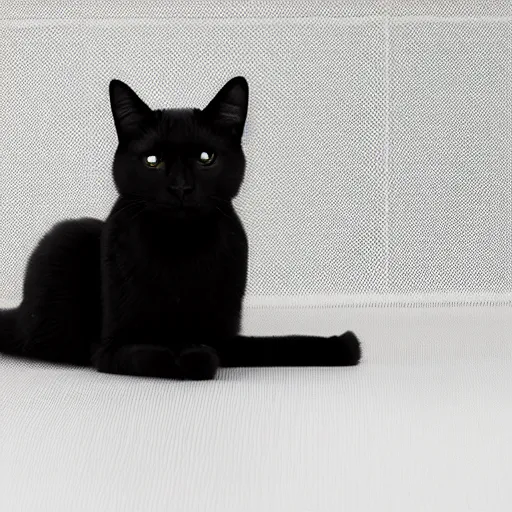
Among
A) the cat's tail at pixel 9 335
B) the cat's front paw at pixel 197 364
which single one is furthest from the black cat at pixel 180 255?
the cat's tail at pixel 9 335

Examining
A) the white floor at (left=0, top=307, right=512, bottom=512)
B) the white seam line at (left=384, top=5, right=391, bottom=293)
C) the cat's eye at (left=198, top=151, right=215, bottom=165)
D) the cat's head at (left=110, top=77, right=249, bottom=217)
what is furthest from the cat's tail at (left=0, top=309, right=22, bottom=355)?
the white seam line at (left=384, top=5, right=391, bottom=293)

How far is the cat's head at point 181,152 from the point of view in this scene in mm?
1272

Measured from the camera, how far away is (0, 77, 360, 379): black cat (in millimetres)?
1272

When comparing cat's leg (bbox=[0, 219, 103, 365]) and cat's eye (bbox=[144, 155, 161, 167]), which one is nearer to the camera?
cat's eye (bbox=[144, 155, 161, 167])

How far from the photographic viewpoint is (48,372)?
1315 mm

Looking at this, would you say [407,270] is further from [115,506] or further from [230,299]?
[115,506]

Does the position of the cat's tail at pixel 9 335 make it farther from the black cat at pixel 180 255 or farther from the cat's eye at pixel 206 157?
the cat's eye at pixel 206 157

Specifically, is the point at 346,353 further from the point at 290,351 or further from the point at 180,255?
the point at 180,255

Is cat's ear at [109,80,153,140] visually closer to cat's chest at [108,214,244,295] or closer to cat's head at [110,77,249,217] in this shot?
cat's head at [110,77,249,217]

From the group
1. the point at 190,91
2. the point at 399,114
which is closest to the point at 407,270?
the point at 399,114

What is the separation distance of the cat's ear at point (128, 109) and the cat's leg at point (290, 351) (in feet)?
0.95

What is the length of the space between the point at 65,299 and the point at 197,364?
9.7 inches

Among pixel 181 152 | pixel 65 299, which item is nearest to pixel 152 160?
pixel 181 152

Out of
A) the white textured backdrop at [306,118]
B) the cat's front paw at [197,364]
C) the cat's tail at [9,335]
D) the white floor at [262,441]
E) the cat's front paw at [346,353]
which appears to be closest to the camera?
the white floor at [262,441]
